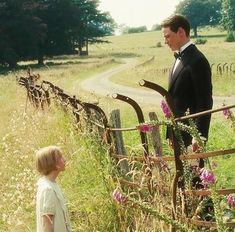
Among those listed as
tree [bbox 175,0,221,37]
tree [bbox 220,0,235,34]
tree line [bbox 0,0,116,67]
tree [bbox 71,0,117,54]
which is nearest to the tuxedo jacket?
tree line [bbox 0,0,116,67]

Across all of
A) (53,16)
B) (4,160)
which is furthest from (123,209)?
(53,16)

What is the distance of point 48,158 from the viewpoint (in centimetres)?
410

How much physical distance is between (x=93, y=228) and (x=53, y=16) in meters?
66.5

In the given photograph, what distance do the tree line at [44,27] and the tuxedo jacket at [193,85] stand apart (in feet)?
177

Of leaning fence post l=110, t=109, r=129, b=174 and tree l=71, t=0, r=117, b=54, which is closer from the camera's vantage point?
leaning fence post l=110, t=109, r=129, b=174

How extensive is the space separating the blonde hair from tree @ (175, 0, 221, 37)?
12608 cm

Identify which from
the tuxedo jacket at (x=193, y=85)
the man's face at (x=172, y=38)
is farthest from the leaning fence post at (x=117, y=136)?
the man's face at (x=172, y=38)

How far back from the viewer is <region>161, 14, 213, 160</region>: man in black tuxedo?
423 cm

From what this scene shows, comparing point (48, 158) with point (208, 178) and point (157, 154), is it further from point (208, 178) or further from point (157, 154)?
point (208, 178)

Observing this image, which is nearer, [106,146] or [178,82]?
[178,82]

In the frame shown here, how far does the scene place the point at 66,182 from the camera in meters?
5.80

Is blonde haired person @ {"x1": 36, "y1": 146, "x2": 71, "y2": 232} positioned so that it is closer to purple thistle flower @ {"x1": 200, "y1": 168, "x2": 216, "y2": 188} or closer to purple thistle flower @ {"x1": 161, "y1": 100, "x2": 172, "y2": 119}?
purple thistle flower @ {"x1": 161, "y1": 100, "x2": 172, "y2": 119}

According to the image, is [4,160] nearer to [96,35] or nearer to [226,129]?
[226,129]

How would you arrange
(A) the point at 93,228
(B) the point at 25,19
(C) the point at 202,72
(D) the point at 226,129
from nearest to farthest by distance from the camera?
(C) the point at 202,72 < (A) the point at 93,228 < (D) the point at 226,129 < (B) the point at 25,19
